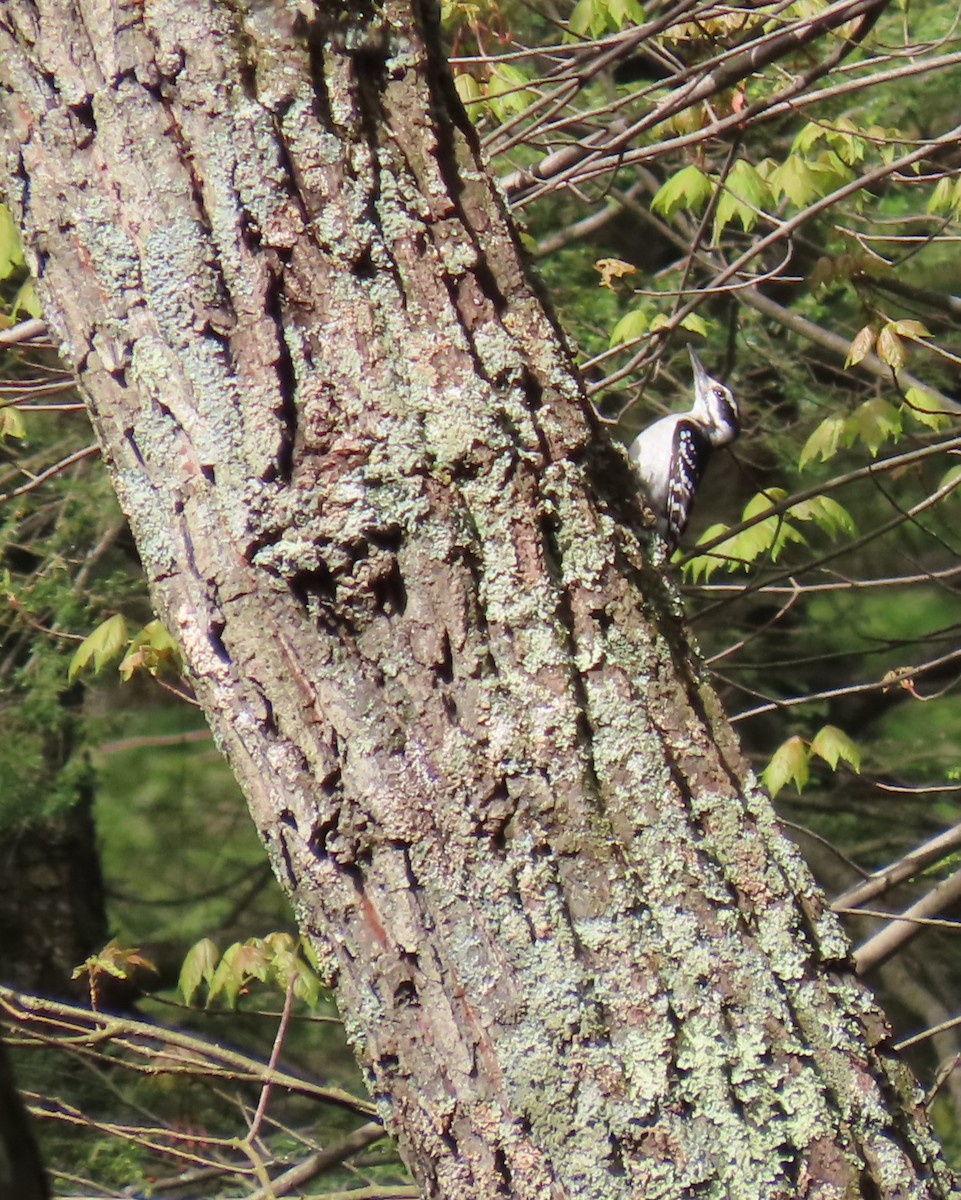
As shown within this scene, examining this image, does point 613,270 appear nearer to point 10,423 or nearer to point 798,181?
point 798,181

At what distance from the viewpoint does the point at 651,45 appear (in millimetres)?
4258

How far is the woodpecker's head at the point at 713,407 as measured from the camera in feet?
17.2

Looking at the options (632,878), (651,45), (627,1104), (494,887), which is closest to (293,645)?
(494,887)

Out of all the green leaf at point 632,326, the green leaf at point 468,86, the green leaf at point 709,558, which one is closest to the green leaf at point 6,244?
the green leaf at point 468,86

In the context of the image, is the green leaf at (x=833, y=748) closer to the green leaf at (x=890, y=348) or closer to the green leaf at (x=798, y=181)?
the green leaf at (x=890, y=348)

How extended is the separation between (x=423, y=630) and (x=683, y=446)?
4111 millimetres

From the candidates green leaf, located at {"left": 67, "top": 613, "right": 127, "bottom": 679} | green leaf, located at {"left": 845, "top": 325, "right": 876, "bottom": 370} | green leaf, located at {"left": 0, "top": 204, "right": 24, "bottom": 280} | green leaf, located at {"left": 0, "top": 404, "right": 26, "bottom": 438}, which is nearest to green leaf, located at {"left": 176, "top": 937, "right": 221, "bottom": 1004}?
green leaf, located at {"left": 67, "top": 613, "right": 127, "bottom": 679}

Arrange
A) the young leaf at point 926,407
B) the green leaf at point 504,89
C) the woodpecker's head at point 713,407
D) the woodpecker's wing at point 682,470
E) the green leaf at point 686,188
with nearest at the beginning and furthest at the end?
the young leaf at point 926,407, the green leaf at point 504,89, the green leaf at point 686,188, the woodpecker's head at point 713,407, the woodpecker's wing at point 682,470

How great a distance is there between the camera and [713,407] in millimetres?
5277

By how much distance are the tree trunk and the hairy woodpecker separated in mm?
3508

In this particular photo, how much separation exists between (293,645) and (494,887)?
0.35 m

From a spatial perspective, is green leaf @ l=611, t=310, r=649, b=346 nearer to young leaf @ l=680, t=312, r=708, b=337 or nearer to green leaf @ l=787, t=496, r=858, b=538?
young leaf @ l=680, t=312, r=708, b=337

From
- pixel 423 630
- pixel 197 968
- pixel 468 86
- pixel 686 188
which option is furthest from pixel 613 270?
pixel 423 630

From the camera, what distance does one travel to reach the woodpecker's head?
5257 mm
